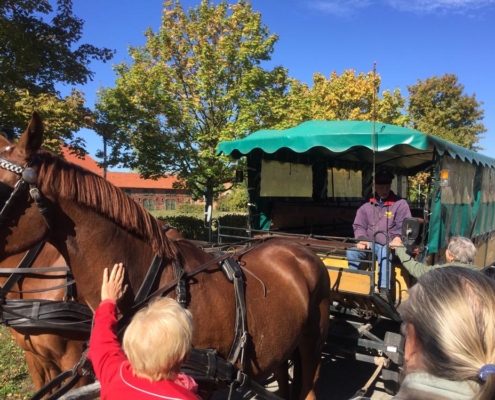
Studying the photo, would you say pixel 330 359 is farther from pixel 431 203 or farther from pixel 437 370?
pixel 437 370

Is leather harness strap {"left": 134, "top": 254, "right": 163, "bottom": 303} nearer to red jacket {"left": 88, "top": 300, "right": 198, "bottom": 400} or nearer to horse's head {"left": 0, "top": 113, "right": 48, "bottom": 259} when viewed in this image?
red jacket {"left": 88, "top": 300, "right": 198, "bottom": 400}

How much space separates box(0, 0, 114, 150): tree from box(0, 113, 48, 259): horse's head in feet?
21.0

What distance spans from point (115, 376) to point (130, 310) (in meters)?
0.50

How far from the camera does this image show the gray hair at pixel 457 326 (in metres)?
0.86

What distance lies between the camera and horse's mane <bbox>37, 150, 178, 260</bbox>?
1837 mm

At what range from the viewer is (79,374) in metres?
2.16

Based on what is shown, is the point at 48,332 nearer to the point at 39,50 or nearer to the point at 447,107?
the point at 39,50

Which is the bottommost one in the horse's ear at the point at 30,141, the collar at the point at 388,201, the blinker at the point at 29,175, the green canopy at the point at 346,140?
the collar at the point at 388,201

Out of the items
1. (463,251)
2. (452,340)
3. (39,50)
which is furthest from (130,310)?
(39,50)

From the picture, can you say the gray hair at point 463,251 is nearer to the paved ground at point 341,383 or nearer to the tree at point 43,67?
the paved ground at point 341,383

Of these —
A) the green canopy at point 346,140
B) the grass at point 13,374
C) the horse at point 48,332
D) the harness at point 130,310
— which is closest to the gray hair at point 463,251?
the green canopy at point 346,140

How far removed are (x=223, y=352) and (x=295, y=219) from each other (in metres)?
4.20

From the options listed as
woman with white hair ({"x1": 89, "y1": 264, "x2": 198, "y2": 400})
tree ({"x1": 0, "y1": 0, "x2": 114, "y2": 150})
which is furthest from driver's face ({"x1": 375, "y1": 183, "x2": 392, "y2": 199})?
tree ({"x1": 0, "y1": 0, "x2": 114, "y2": 150})

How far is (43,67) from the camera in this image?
9.60 m
